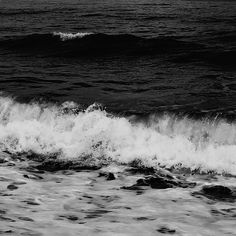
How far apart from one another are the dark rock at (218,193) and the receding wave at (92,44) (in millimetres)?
13300

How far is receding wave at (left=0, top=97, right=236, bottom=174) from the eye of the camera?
977cm

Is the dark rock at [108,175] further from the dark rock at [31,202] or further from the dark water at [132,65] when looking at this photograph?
the dark water at [132,65]

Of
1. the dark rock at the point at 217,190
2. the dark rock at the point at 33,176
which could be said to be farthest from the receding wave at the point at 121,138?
the dark rock at the point at 33,176

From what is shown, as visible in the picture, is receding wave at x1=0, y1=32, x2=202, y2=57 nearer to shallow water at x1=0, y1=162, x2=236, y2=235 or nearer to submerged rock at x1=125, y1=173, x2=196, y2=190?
submerged rock at x1=125, y1=173, x2=196, y2=190

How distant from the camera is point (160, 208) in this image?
732cm

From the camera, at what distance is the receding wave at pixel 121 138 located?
9.77m

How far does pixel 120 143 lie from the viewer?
10.6m

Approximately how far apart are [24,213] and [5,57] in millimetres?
15877

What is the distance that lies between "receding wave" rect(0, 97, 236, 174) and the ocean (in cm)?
3

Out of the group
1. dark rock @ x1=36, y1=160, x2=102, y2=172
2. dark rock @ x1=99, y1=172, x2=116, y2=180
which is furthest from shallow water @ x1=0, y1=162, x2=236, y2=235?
dark rock @ x1=36, y1=160, x2=102, y2=172

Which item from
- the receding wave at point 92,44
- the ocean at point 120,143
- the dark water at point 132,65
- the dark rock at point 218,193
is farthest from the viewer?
the receding wave at point 92,44

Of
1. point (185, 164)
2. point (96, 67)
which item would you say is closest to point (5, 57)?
point (96, 67)

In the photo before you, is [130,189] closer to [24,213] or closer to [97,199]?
[97,199]

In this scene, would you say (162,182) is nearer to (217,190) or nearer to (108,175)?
(217,190)
